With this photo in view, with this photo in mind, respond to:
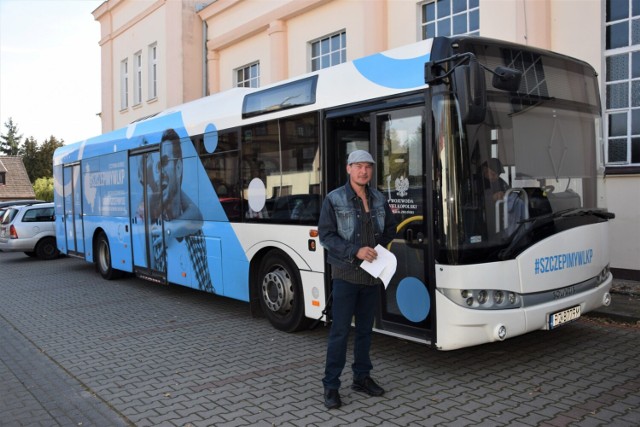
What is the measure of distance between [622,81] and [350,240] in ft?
24.6

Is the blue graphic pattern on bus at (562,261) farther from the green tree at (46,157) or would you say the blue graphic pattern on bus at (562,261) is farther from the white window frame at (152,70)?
the green tree at (46,157)

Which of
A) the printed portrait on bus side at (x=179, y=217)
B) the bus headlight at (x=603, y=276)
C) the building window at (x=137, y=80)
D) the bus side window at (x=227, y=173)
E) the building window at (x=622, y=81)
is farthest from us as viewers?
the building window at (x=137, y=80)

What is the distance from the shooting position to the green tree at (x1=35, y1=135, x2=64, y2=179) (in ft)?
260

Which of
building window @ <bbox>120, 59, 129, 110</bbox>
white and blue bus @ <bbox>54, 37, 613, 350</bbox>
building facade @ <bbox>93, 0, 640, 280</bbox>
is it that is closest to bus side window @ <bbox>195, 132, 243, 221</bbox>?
white and blue bus @ <bbox>54, 37, 613, 350</bbox>

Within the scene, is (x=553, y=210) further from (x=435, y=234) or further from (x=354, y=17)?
(x=354, y=17)

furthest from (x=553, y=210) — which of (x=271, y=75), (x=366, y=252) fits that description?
(x=271, y=75)

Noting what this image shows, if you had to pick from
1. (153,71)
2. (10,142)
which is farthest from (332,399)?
(10,142)

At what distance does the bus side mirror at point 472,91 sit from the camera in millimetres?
4527

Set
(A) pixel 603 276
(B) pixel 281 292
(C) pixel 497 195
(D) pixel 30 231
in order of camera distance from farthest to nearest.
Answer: (D) pixel 30 231 < (B) pixel 281 292 < (A) pixel 603 276 < (C) pixel 497 195

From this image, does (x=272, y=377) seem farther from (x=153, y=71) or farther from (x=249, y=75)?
(x=153, y=71)

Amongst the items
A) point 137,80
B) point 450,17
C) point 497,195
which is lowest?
point 497,195

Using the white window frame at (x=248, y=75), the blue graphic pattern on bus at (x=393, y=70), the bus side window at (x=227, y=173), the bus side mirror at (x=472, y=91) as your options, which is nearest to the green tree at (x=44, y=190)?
the white window frame at (x=248, y=75)

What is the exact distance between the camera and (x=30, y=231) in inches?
676

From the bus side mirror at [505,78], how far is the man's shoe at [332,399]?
2806 mm
